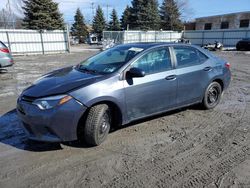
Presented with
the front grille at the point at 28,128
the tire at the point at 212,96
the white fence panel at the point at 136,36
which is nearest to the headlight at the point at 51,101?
the front grille at the point at 28,128

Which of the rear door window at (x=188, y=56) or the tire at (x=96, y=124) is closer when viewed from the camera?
the tire at (x=96, y=124)

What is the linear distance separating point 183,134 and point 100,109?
159cm

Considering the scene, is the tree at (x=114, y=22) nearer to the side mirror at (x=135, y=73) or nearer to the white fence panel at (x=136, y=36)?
the white fence panel at (x=136, y=36)

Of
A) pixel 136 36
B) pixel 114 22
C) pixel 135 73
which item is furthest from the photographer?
pixel 114 22

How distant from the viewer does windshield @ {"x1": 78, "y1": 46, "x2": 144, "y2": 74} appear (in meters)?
3.85

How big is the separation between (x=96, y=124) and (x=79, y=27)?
5714 cm

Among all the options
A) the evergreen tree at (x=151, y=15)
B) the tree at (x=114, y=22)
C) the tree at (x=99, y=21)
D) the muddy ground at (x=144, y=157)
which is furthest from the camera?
the tree at (x=99, y=21)

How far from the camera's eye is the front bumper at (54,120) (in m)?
3.04

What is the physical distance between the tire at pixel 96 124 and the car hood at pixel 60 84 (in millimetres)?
427

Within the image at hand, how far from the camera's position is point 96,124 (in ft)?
10.9

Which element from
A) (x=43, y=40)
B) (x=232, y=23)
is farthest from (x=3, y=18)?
(x=232, y=23)

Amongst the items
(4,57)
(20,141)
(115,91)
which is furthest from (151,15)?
(20,141)

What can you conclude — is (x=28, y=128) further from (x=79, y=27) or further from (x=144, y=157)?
(x=79, y=27)

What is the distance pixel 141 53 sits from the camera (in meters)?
3.93
